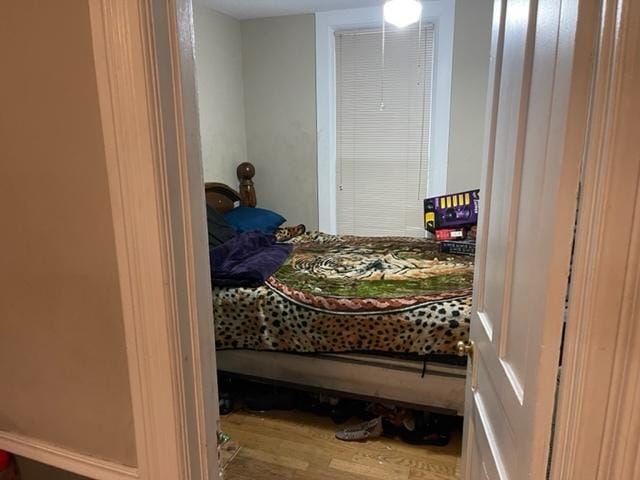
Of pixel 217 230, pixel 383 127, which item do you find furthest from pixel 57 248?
pixel 383 127

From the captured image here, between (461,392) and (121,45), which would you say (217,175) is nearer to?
(461,392)

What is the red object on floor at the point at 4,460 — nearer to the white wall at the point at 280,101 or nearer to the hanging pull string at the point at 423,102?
the white wall at the point at 280,101

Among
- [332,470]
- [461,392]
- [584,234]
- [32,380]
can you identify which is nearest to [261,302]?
[332,470]

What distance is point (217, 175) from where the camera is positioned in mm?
3967

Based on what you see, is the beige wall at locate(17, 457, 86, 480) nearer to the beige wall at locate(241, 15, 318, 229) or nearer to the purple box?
the purple box

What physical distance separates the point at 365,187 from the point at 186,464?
3.52 m

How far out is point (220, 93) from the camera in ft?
12.9

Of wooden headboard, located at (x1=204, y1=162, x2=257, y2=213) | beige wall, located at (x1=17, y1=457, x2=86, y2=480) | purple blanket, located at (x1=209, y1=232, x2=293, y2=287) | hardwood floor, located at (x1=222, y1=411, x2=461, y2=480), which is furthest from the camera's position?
wooden headboard, located at (x1=204, y1=162, x2=257, y2=213)

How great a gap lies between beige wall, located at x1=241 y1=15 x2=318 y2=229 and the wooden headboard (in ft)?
0.67

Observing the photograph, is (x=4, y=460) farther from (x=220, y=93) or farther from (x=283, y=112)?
(x=283, y=112)

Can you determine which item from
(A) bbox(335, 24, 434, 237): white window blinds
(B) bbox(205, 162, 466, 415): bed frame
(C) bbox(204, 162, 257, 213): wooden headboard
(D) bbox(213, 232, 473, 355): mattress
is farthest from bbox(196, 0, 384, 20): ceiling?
(B) bbox(205, 162, 466, 415): bed frame

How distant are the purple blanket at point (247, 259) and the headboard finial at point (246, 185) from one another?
890mm

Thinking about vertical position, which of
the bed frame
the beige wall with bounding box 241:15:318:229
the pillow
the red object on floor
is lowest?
the bed frame

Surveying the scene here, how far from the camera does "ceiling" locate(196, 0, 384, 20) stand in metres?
3.58
